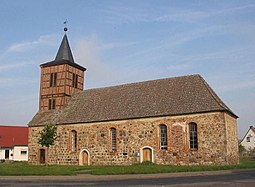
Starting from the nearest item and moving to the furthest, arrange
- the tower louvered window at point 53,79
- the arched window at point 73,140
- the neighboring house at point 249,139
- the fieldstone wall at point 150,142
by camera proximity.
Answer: the fieldstone wall at point 150,142 → the arched window at point 73,140 → the tower louvered window at point 53,79 → the neighboring house at point 249,139

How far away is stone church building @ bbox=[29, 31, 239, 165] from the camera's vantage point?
28.4 meters

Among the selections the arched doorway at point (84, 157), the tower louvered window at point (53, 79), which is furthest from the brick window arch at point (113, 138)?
the tower louvered window at point (53, 79)

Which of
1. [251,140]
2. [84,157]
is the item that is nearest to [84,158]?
[84,157]

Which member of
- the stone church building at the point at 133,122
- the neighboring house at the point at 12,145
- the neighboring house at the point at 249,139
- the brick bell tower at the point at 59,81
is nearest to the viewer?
the stone church building at the point at 133,122

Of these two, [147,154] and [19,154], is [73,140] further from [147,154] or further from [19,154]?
[19,154]

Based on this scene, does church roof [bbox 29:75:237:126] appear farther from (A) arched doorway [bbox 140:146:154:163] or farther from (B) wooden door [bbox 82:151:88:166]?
(B) wooden door [bbox 82:151:88:166]

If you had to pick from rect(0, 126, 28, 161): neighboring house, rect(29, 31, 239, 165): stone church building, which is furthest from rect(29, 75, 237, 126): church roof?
rect(0, 126, 28, 161): neighboring house

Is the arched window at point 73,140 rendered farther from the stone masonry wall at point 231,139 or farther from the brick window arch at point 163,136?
the stone masonry wall at point 231,139

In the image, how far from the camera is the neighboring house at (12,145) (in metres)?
53.6

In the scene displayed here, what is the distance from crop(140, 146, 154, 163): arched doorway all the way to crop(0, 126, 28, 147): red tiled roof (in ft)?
103

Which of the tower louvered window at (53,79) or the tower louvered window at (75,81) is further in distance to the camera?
the tower louvered window at (75,81)

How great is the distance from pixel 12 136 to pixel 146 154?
33.4 meters

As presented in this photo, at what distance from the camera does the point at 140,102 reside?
108 ft

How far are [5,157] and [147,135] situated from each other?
108ft
